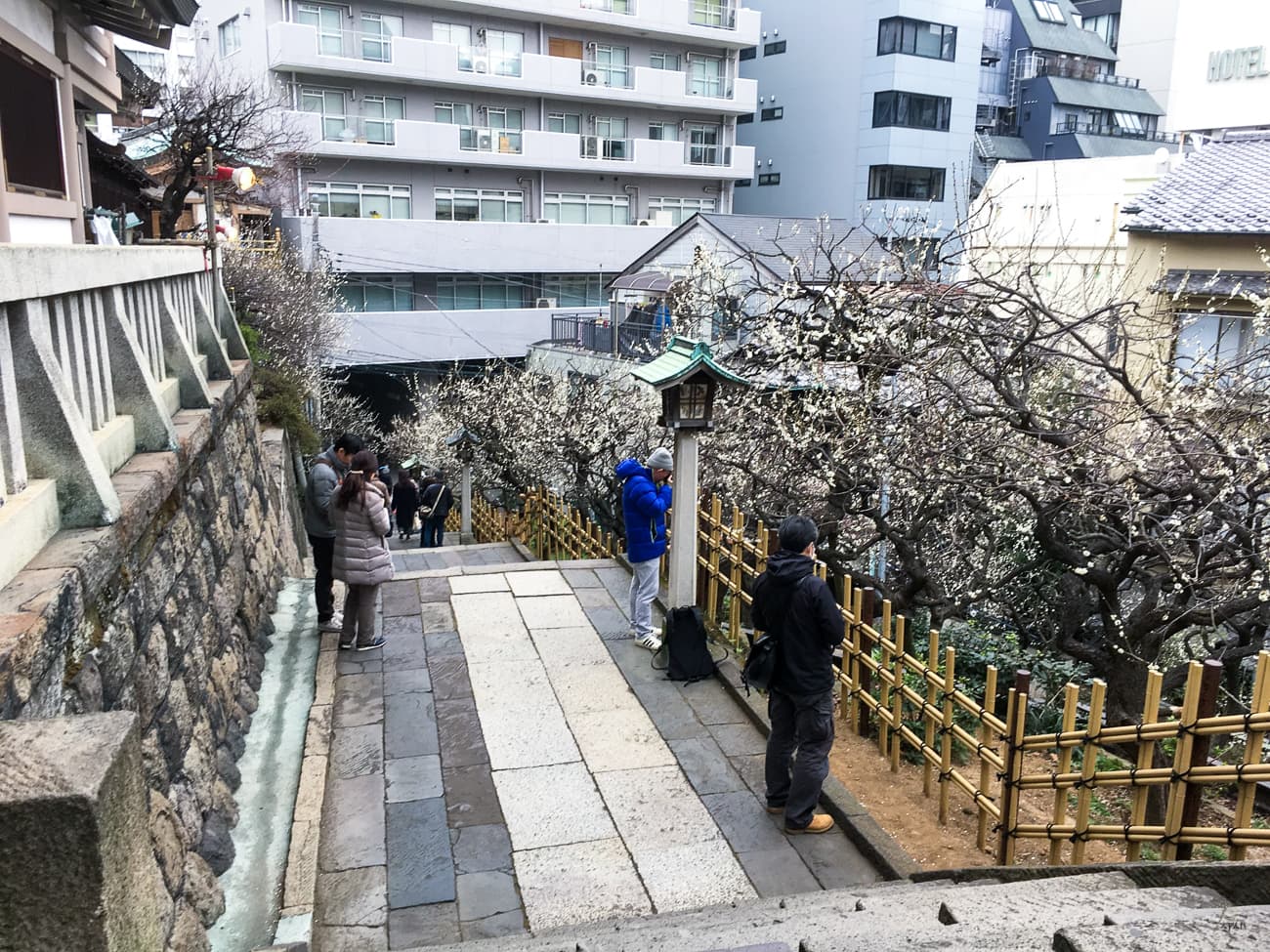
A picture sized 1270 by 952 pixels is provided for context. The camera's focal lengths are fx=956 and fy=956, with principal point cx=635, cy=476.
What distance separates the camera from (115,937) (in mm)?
2088

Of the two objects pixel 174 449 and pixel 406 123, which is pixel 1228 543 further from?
pixel 406 123

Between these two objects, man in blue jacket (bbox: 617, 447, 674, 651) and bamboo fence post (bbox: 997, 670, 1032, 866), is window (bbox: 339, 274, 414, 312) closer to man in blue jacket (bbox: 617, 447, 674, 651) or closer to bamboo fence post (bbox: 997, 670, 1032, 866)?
man in blue jacket (bbox: 617, 447, 674, 651)

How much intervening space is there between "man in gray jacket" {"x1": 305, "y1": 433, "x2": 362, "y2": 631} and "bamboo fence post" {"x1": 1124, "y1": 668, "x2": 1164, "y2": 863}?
560 cm

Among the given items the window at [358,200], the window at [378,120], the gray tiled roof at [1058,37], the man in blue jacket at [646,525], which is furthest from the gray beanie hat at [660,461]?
the gray tiled roof at [1058,37]

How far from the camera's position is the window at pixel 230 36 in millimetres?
27953

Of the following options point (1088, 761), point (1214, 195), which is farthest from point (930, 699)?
point (1214, 195)

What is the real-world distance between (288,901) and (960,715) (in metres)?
4.95

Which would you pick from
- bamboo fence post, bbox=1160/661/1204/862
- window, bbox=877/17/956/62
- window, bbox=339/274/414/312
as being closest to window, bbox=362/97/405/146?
window, bbox=339/274/414/312

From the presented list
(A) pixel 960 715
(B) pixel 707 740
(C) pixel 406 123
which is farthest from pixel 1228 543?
(C) pixel 406 123

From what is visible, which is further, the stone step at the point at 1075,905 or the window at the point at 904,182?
the window at the point at 904,182

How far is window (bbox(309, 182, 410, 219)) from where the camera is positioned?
90.3ft

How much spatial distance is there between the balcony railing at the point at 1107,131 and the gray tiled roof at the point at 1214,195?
2261 cm

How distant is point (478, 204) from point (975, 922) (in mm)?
29431

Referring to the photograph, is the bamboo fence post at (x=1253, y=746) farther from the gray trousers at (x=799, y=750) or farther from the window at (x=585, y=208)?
the window at (x=585, y=208)
